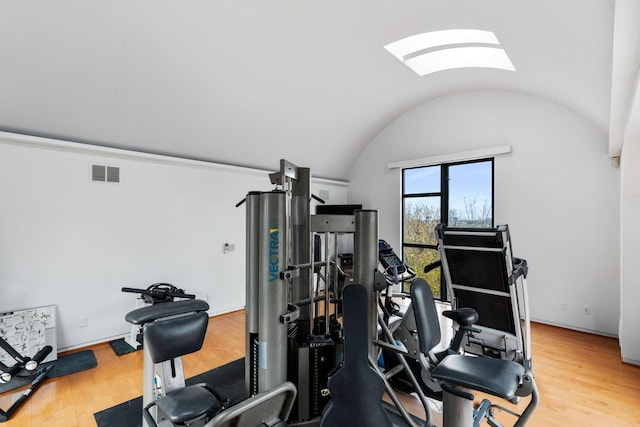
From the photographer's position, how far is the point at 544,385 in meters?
2.70

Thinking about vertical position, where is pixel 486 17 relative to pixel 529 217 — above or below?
above

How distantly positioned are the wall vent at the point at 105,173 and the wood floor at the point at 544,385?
1.99 metres

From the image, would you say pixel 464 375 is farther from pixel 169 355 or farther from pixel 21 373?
pixel 21 373

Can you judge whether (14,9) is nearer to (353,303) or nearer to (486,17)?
(353,303)

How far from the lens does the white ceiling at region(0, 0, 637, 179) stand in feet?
8.18

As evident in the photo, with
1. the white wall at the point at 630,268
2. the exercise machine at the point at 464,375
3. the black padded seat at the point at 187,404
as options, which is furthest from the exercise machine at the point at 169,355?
the white wall at the point at 630,268

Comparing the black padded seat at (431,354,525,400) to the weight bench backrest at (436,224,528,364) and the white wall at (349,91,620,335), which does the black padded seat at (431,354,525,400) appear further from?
the white wall at (349,91,620,335)

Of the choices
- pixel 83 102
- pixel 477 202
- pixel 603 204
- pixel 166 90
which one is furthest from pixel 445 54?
pixel 83 102

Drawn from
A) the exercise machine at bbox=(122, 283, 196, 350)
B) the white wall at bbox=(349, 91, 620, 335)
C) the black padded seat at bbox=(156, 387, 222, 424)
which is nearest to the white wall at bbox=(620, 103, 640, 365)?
the white wall at bbox=(349, 91, 620, 335)

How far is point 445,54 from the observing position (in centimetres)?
416

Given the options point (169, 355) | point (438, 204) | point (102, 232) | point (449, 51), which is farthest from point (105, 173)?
point (438, 204)

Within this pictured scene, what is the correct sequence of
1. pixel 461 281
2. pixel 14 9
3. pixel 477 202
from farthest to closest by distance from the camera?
pixel 477 202 < pixel 461 281 < pixel 14 9

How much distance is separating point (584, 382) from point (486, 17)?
348cm

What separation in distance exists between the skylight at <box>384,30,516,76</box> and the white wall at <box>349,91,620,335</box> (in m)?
0.86
